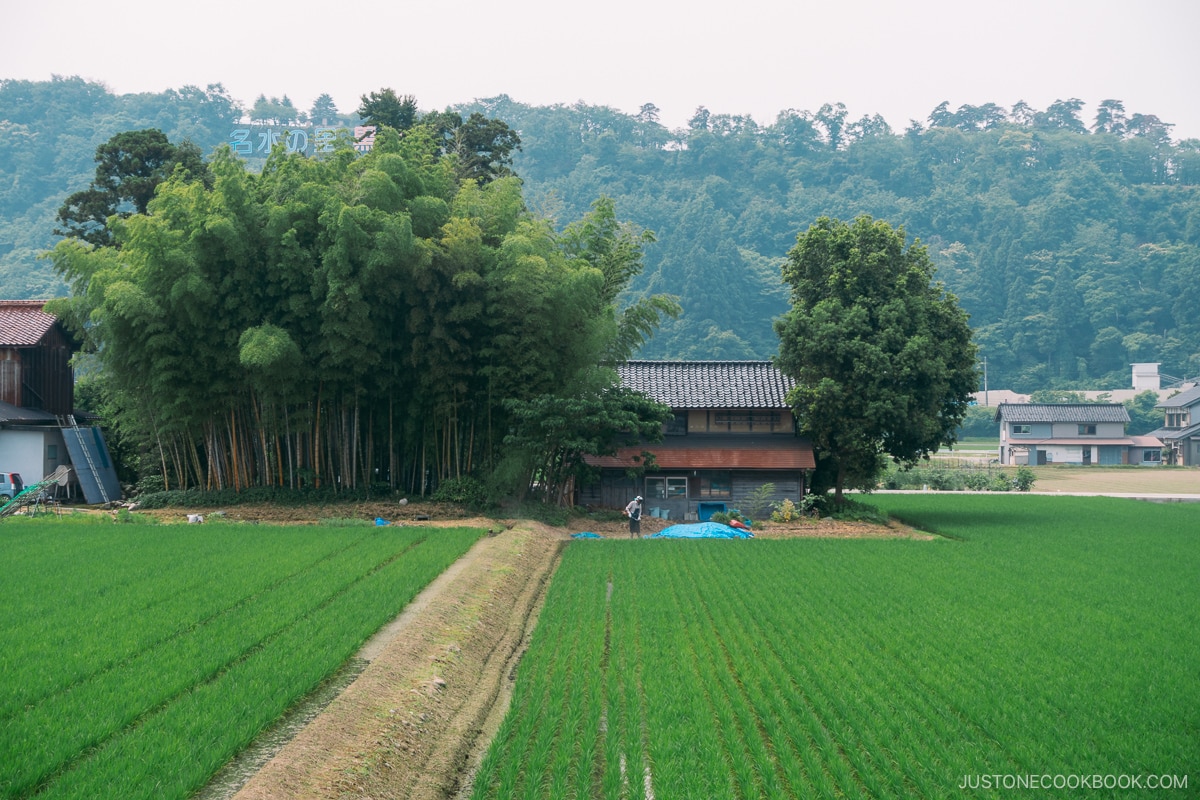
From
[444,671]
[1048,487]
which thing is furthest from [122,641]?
[1048,487]

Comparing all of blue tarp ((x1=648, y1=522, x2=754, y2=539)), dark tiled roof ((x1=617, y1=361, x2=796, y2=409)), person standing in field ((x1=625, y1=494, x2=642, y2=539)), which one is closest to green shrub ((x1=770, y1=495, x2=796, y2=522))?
blue tarp ((x1=648, y1=522, x2=754, y2=539))

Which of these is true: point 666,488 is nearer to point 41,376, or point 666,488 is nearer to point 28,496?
point 28,496

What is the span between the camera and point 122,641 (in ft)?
31.5

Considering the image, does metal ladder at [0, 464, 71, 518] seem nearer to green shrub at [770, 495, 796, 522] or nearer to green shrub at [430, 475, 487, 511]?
green shrub at [430, 475, 487, 511]

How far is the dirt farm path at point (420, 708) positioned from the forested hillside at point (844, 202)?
206 ft

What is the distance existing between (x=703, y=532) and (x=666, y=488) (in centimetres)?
415

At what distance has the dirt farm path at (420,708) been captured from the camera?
6.64m

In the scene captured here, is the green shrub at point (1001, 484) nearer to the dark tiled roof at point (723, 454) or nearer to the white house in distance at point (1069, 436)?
the dark tiled roof at point (723, 454)

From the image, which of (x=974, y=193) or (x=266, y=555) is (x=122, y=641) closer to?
(x=266, y=555)

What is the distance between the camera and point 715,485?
26.0 m

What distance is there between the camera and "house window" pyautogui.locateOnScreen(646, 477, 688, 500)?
26109 mm

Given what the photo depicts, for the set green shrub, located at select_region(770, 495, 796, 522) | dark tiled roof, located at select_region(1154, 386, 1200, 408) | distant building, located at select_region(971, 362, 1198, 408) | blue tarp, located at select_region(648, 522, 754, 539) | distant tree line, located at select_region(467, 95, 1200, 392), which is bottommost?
blue tarp, located at select_region(648, 522, 754, 539)

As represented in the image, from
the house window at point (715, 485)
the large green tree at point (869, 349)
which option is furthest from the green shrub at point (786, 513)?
the large green tree at point (869, 349)

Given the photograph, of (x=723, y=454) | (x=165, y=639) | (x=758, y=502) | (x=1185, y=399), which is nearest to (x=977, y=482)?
(x=758, y=502)
